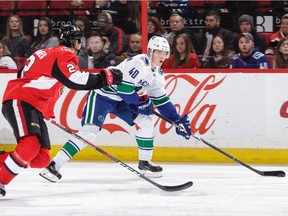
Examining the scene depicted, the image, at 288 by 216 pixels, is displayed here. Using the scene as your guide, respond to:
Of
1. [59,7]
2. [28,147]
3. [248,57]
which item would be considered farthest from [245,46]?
[28,147]

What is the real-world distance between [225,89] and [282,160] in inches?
26.3

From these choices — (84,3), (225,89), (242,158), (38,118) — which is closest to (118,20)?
(84,3)

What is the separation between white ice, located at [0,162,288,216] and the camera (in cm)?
411

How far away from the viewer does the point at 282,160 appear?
239 inches

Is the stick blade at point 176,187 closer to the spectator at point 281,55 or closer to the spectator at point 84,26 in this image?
the spectator at point 281,55

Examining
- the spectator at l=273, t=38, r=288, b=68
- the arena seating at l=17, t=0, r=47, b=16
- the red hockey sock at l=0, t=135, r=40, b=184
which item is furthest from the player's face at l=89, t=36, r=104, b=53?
the red hockey sock at l=0, t=135, r=40, b=184

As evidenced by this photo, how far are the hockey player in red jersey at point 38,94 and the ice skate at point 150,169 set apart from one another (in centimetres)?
109

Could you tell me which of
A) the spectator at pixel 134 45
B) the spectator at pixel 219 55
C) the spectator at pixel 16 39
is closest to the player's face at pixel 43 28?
the spectator at pixel 16 39

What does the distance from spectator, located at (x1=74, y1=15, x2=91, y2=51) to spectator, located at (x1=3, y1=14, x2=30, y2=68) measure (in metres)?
0.43

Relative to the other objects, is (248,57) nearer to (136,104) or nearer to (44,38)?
(136,104)

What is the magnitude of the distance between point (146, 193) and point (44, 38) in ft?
7.29

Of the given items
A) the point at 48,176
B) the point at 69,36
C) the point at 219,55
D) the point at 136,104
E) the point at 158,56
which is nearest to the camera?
the point at 69,36

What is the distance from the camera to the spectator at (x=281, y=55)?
20.0 feet

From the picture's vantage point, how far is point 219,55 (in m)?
6.22
